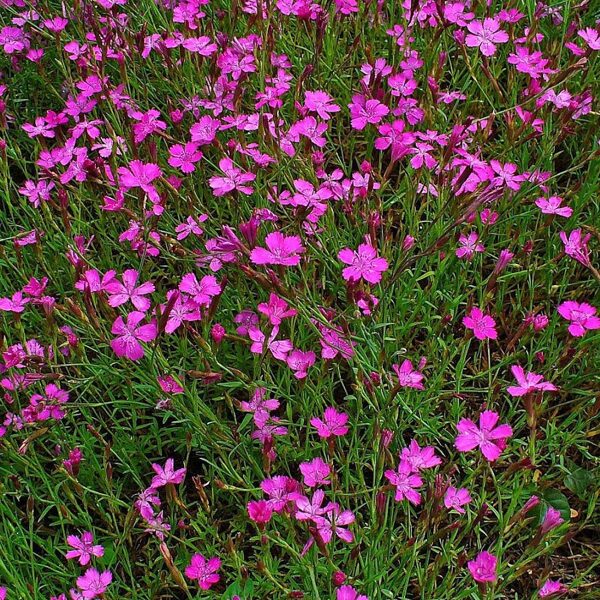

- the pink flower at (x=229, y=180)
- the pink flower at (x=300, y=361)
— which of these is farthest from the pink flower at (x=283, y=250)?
the pink flower at (x=229, y=180)

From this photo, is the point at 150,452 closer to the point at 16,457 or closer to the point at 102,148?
the point at 16,457

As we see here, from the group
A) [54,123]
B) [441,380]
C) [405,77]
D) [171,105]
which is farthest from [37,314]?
[405,77]

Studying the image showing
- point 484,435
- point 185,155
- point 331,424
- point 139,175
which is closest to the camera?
point 484,435

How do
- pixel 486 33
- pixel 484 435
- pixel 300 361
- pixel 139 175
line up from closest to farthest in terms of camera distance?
pixel 484 435 < pixel 300 361 < pixel 139 175 < pixel 486 33

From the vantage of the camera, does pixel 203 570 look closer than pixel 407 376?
Yes

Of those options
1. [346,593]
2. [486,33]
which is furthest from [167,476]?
[486,33]

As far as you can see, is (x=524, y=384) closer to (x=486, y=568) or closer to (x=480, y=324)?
(x=480, y=324)

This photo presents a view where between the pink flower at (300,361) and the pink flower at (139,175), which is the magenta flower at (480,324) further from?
the pink flower at (139,175)
